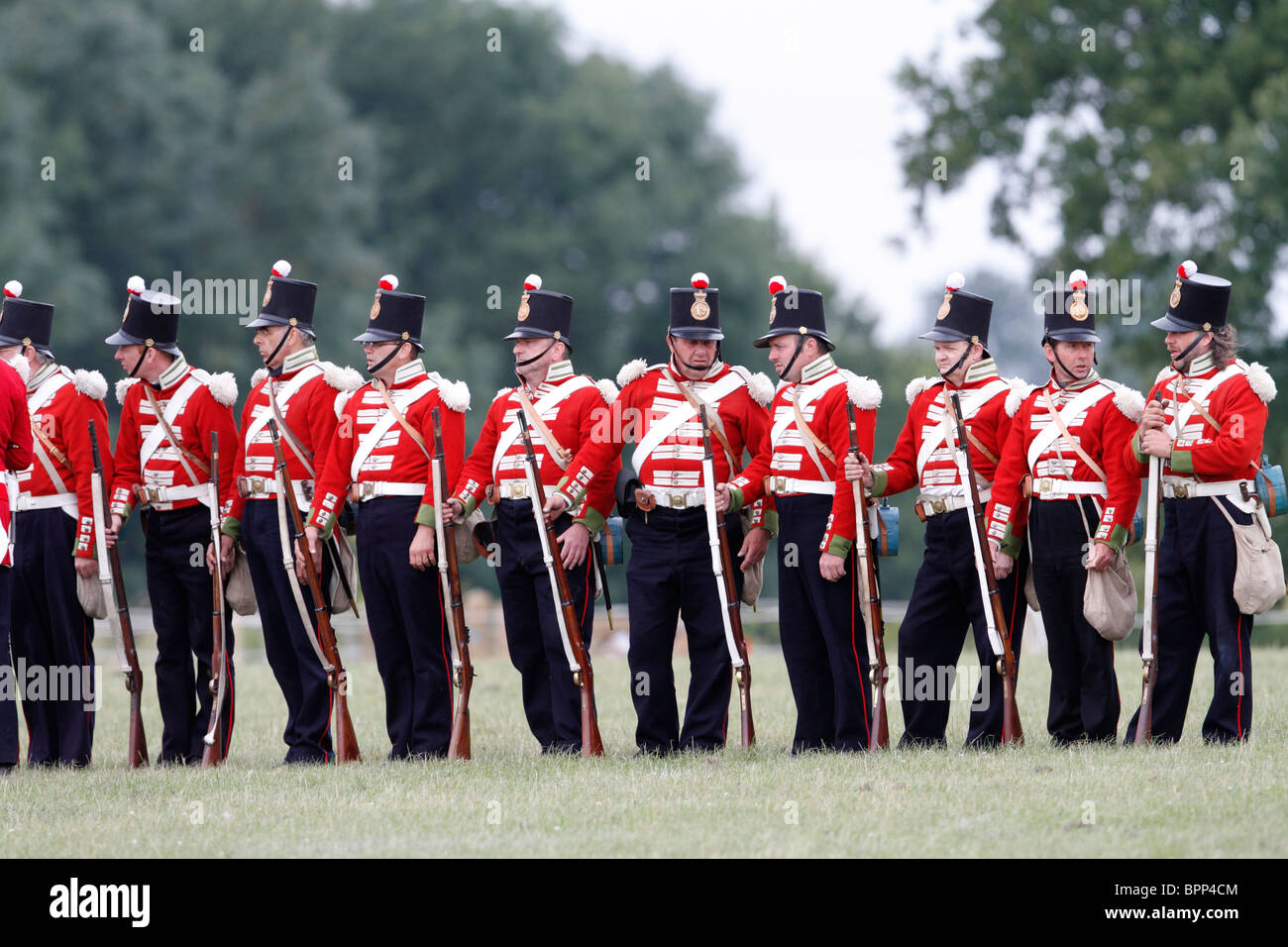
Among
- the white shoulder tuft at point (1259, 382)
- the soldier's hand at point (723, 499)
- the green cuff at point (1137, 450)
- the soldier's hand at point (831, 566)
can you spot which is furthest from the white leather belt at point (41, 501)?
the white shoulder tuft at point (1259, 382)

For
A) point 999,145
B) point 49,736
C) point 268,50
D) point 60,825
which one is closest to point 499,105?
point 268,50

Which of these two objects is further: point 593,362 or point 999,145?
point 593,362

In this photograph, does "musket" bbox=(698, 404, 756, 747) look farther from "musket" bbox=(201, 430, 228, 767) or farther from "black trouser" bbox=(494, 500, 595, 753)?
"musket" bbox=(201, 430, 228, 767)

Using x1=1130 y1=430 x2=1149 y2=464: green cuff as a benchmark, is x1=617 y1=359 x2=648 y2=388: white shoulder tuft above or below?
above

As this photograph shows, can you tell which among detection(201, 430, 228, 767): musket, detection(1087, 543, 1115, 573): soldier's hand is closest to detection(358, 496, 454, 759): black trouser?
detection(201, 430, 228, 767): musket

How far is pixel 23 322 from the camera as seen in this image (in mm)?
10508

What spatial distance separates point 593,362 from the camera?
36.3 metres

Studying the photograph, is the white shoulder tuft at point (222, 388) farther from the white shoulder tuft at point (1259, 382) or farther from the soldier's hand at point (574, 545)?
the white shoulder tuft at point (1259, 382)

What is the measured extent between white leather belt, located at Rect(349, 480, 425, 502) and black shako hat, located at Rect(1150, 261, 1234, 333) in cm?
372

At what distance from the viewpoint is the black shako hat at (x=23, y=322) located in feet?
34.2

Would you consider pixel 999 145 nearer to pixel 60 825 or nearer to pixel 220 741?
pixel 220 741

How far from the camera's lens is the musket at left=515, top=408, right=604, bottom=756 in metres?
9.75
